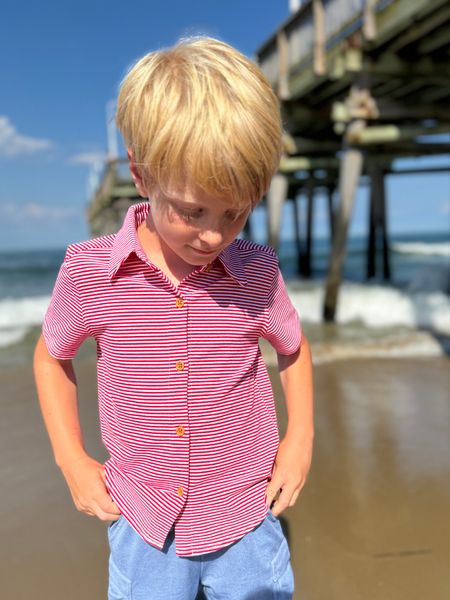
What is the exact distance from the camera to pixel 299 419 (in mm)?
1273

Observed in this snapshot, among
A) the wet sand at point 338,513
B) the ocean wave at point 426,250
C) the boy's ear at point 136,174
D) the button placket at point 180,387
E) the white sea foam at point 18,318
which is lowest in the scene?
the ocean wave at point 426,250

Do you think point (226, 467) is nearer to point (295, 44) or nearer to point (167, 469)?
point (167, 469)

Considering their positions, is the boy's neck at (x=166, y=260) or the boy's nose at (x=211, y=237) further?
the boy's neck at (x=166, y=260)

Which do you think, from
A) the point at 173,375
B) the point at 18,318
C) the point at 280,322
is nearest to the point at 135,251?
the point at 173,375

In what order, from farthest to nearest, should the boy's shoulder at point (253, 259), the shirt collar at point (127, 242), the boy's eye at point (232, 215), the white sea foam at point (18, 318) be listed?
1. the white sea foam at point (18, 318)
2. the boy's shoulder at point (253, 259)
3. the shirt collar at point (127, 242)
4. the boy's eye at point (232, 215)

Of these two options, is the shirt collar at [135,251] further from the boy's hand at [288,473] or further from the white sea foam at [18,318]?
the white sea foam at [18,318]

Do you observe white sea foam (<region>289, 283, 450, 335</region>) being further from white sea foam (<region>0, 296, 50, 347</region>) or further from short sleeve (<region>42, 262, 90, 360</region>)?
short sleeve (<region>42, 262, 90, 360</region>)

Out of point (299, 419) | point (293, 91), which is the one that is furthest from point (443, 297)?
point (299, 419)

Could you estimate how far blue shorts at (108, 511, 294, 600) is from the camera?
3.68 feet

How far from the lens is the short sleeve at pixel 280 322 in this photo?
47.2 inches

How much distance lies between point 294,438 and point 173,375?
35 cm

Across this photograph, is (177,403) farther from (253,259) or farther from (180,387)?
(253,259)

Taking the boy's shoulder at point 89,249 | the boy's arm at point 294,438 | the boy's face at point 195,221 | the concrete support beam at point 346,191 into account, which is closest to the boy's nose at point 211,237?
the boy's face at point 195,221

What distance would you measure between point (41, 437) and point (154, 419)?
2532 millimetres
